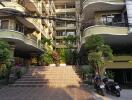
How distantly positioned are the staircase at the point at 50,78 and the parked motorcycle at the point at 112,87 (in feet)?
11.2

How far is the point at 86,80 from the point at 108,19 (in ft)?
22.0

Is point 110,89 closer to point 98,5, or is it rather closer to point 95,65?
point 95,65

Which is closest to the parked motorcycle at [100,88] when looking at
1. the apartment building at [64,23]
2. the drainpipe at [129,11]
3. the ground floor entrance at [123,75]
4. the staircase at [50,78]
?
the staircase at [50,78]

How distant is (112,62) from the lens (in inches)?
674

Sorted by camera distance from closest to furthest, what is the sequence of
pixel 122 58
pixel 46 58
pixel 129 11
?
1. pixel 122 58
2. pixel 129 11
3. pixel 46 58

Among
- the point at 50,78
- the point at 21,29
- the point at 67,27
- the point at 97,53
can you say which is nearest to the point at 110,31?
the point at 97,53

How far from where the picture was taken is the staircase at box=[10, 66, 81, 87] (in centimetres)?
1685

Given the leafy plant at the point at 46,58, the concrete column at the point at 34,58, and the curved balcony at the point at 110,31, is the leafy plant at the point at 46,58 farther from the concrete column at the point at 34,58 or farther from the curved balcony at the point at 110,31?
the curved balcony at the point at 110,31

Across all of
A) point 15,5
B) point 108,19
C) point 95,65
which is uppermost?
point 15,5

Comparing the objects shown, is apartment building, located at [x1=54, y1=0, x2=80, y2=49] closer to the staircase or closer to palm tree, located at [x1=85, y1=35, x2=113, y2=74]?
A: the staircase

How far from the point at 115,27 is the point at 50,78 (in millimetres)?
6858

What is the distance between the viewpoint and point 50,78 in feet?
60.3

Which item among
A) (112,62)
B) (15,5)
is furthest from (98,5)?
(15,5)

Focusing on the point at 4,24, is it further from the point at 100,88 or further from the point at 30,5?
the point at 100,88
